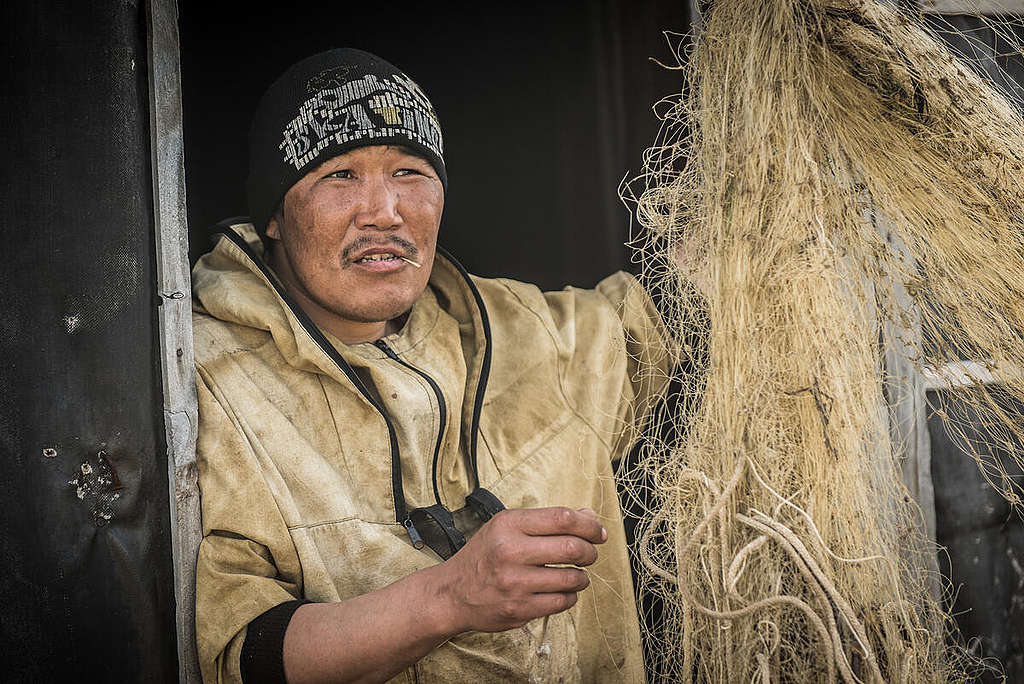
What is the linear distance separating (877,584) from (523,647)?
2.55 feet

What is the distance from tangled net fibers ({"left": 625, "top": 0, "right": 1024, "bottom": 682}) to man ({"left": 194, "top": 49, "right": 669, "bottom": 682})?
0.29m

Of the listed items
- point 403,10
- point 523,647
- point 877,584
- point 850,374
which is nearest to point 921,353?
point 850,374

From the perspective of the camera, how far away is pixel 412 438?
193 cm

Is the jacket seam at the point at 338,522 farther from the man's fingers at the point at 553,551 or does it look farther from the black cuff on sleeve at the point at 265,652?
the man's fingers at the point at 553,551

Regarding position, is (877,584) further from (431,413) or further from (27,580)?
(27,580)

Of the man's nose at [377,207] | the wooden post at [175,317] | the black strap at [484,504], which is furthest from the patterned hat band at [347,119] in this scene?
the black strap at [484,504]

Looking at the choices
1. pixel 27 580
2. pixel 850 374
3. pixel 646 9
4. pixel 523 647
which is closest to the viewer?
pixel 27 580

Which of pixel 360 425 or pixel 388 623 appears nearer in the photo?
pixel 388 623

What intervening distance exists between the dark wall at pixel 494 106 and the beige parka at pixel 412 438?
67cm

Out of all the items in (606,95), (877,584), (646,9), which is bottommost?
(877,584)

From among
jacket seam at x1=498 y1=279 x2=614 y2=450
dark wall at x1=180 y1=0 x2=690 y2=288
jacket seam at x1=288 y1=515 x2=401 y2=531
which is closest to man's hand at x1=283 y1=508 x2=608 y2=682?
jacket seam at x1=288 y1=515 x2=401 y2=531

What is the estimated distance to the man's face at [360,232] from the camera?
1976mm

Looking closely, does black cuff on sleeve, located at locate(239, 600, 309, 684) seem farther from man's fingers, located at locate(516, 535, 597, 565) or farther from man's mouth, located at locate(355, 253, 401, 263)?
man's mouth, located at locate(355, 253, 401, 263)

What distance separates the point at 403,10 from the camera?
301cm
